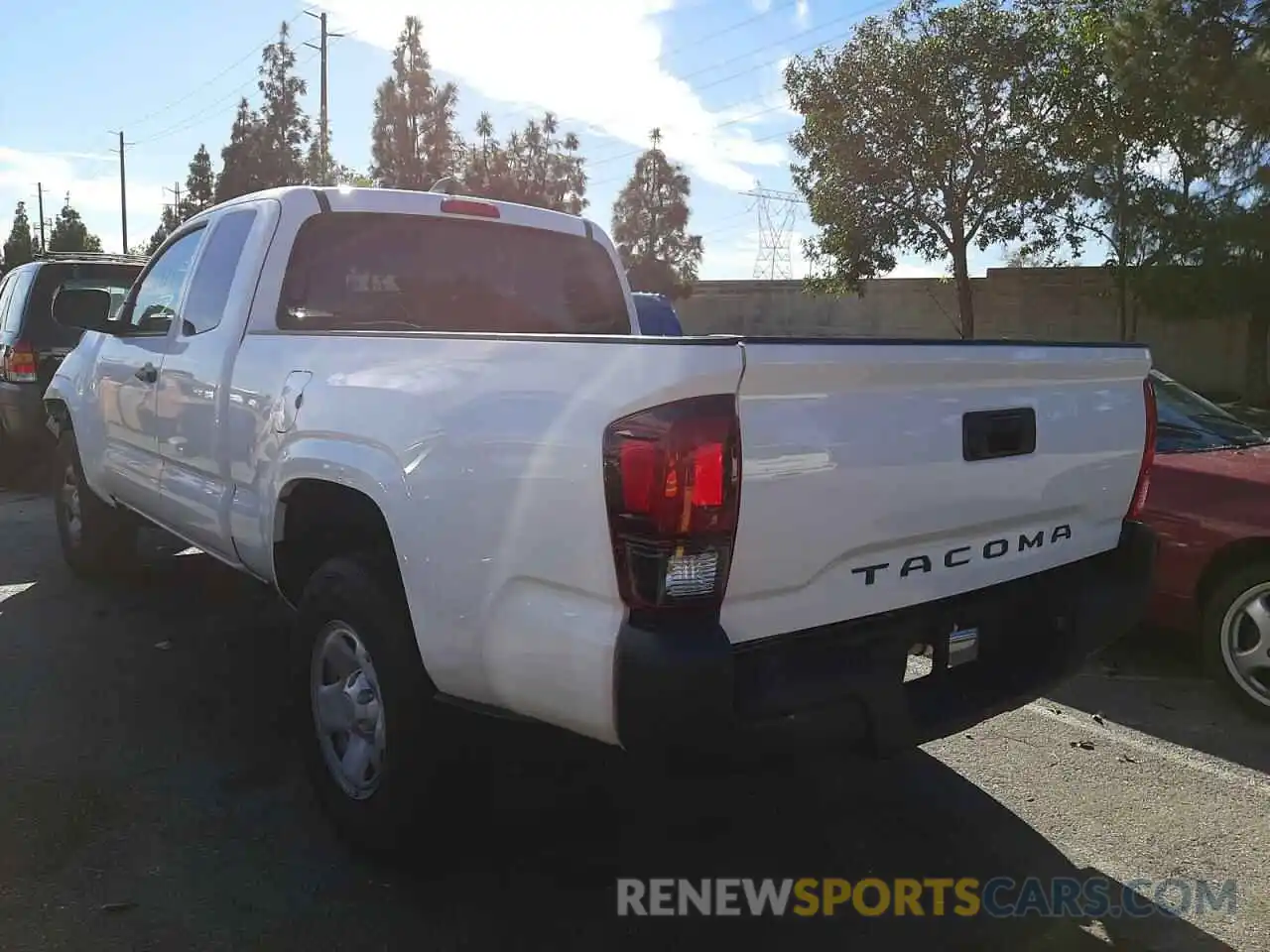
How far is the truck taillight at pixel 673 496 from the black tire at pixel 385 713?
85cm

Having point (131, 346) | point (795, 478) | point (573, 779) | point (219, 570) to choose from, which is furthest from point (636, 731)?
point (219, 570)

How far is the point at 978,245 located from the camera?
79.3 ft

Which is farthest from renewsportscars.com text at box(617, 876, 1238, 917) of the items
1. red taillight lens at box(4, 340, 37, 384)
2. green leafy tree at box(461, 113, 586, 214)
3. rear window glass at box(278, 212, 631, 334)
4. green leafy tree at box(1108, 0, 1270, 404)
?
green leafy tree at box(461, 113, 586, 214)

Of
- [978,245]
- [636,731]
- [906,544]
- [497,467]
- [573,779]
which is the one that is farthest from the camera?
[978,245]

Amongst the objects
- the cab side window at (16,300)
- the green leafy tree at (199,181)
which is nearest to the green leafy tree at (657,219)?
the green leafy tree at (199,181)

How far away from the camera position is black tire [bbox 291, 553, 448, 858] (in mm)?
2844

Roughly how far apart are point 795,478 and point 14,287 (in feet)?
29.5

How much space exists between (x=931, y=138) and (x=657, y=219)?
3516 centimetres

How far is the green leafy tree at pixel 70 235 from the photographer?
68.6 meters

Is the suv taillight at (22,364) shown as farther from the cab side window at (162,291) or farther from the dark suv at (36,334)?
the cab side window at (162,291)

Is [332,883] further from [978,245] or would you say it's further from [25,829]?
[978,245]

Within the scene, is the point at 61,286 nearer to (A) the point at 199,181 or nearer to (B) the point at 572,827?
(B) the point at 572,827

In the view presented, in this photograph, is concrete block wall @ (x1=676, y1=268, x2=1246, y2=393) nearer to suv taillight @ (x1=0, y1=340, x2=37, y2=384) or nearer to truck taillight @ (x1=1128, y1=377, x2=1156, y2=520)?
suv taillight @ (x1=0, y1=340, x2=37, y2=384)

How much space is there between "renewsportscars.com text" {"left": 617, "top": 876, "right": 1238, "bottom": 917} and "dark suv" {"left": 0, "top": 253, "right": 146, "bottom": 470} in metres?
7.43
